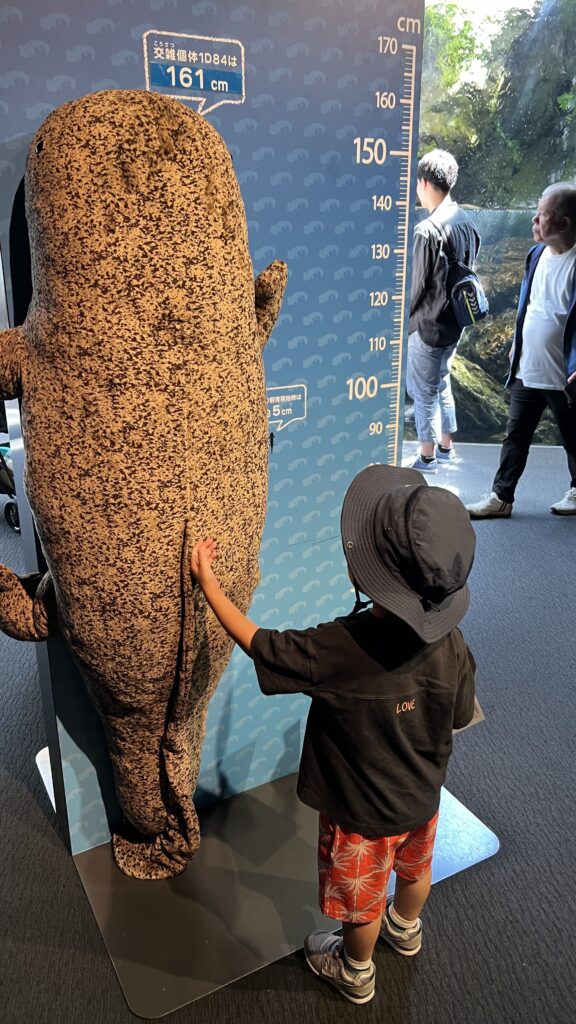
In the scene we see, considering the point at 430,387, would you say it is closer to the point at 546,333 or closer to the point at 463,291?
the point at 463,291

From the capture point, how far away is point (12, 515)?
413 cm

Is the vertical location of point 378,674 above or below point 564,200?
below

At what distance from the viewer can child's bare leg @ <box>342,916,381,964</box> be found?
63.4 inches

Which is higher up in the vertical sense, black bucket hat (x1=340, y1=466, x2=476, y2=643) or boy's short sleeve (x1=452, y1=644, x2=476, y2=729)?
black bucket hat (x1=340, y1=466, x2=476, y2=643)

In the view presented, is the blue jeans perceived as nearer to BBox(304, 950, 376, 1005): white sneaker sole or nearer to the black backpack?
the black backpack

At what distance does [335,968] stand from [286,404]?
4.28ft

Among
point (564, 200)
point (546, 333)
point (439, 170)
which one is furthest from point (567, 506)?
point (439, 170)

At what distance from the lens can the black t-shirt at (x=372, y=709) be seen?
4.36 feet

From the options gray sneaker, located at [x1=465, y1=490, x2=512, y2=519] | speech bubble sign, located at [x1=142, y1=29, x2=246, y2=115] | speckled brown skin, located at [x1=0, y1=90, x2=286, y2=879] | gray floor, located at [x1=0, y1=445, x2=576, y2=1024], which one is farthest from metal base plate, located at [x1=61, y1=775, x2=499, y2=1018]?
gray sneaker, located at [x1=465, y1=490, x2=512, y2=519]

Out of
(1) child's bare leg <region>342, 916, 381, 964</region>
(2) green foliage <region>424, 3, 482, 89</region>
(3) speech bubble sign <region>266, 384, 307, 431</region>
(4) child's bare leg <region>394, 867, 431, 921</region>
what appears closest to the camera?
(1) child's bare leg <region>342, 916, 381, 964</region>

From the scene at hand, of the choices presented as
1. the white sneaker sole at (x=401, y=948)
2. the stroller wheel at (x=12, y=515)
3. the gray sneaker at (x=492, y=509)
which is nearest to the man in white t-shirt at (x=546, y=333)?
the gray sneaker at (x=492, y=509)

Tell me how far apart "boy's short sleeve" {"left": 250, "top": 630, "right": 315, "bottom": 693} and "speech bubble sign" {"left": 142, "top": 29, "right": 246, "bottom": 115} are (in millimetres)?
1066

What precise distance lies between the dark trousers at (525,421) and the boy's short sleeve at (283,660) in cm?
319

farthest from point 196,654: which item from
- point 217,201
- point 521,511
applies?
point 521,511
